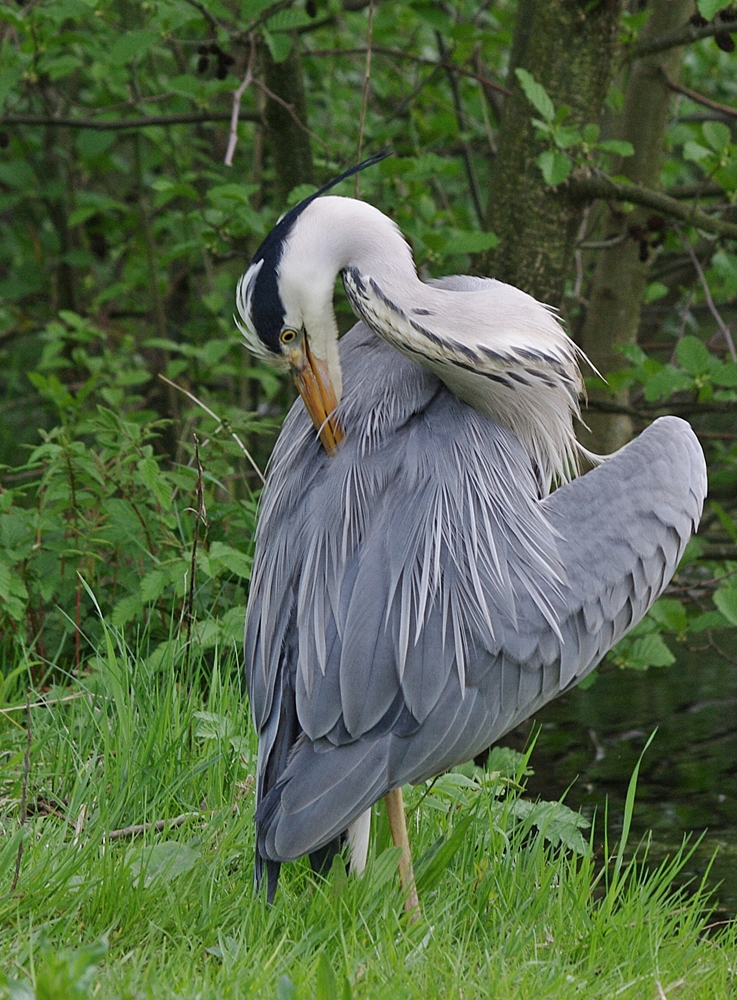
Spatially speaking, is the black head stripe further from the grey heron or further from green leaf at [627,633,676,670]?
green leaf at [627,633,676,670]


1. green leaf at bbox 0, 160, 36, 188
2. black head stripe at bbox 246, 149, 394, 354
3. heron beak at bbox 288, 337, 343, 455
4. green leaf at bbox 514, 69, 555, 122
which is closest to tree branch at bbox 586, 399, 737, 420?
green leaf at bbox 514, 69, 555, 122

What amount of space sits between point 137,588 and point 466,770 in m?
1.35

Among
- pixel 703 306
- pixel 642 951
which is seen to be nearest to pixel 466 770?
pixel 642 951

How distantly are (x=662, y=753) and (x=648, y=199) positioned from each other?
228cm

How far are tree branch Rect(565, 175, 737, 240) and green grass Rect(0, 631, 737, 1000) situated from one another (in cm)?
231

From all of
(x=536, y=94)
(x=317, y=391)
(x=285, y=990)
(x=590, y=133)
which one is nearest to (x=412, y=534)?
(x=317, y=391)

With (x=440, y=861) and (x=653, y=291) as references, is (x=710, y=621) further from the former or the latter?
(x=653, y=291)

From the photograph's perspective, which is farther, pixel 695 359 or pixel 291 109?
pixel 291 109

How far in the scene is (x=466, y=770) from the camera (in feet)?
12.3

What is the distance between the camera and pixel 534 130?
15.1ft

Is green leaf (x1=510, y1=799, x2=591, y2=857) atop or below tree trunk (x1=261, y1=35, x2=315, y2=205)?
below

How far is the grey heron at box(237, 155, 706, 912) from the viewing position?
2.79 meters

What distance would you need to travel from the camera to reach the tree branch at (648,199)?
4473 mm

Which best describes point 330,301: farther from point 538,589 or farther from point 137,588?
point 137,588
